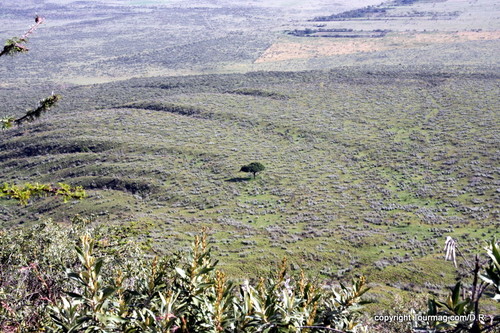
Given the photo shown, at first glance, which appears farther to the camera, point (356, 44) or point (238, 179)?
point (356, 44)

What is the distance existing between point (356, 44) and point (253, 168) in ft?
371

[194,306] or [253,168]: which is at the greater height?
[194,306]

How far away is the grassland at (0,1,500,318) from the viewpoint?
3422 centimetres

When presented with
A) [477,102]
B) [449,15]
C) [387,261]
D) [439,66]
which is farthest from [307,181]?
[449,15]

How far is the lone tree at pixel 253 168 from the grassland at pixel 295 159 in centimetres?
108

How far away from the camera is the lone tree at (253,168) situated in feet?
165

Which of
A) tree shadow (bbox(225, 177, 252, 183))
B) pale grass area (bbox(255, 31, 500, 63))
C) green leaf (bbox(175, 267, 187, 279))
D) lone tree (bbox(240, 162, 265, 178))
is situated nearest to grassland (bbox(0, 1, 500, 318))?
tree shadow (bbox(225, 177, 252, 183))

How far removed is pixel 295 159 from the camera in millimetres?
55281

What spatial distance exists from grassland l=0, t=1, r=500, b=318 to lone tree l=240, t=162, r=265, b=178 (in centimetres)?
108

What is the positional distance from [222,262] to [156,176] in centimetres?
2386

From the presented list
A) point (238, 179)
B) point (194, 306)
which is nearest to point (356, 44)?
point (238, 179)

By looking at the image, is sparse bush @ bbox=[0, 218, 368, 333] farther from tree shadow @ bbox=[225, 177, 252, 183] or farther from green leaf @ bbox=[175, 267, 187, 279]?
tree shadow @ bbox=[225, 177, 252, 183]

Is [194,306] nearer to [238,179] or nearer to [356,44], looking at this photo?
[238,179]

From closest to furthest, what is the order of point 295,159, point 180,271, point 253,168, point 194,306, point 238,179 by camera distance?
point 180,271
point 194,306
point 238,179
point 253,168
point 295,159
